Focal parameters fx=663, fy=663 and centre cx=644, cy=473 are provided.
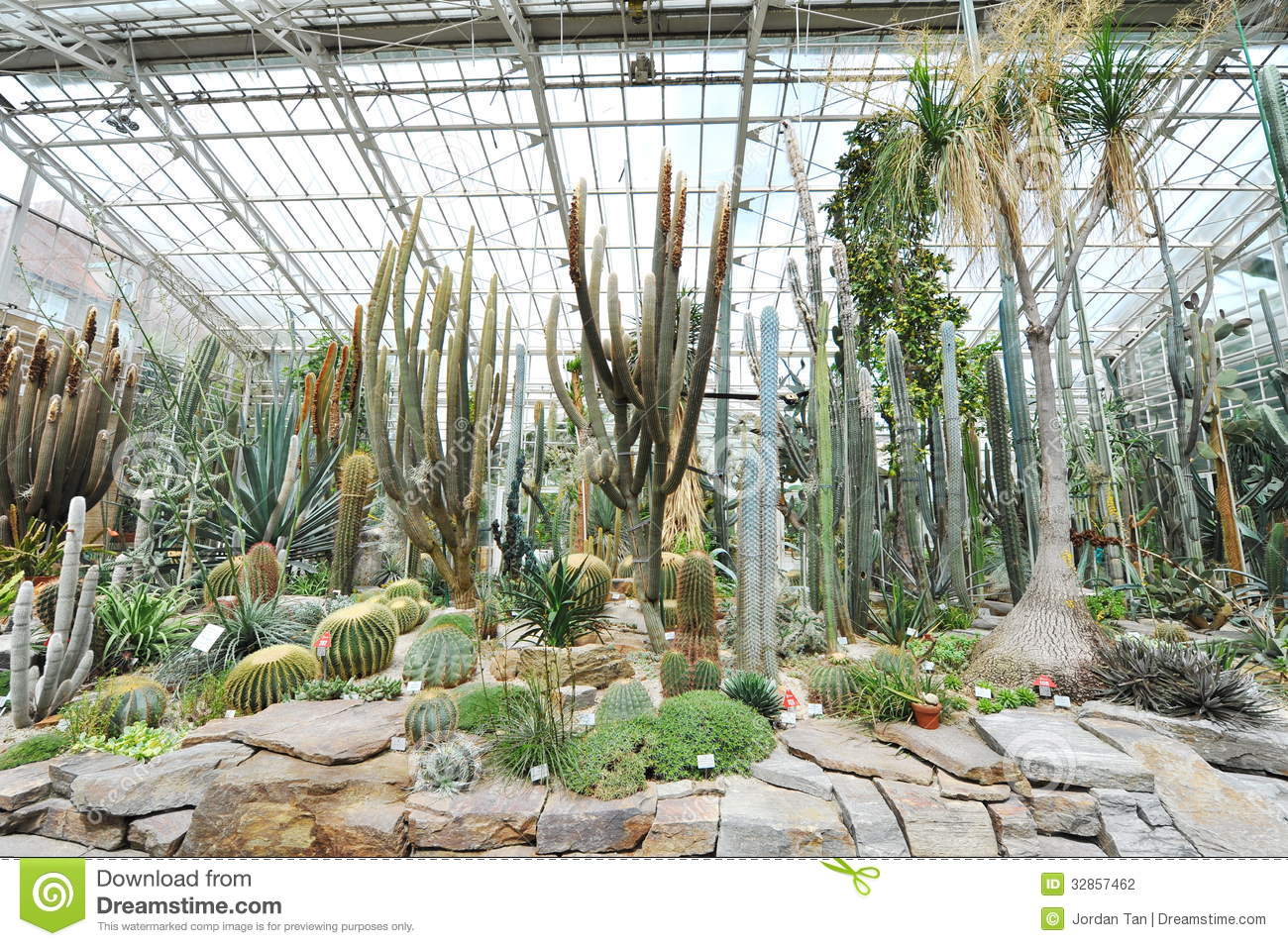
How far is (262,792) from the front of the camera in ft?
8.70

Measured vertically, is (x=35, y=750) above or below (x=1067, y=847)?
→ above

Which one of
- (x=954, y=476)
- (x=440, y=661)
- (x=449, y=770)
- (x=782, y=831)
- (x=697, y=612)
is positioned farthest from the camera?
(x=954, y=476)

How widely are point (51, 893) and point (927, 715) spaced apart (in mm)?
3444

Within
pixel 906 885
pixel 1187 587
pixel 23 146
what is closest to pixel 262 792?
pixel 906 885

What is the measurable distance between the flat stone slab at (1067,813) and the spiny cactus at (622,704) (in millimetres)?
1700

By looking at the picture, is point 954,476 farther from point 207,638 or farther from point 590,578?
point 207,638

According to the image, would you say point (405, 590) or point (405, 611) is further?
point (405, 590)

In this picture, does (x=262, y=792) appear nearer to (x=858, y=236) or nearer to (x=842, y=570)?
(x=842, y=570)

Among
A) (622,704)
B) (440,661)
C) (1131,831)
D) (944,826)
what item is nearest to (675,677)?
(622,704)

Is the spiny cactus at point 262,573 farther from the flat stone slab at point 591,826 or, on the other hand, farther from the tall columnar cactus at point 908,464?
the tall columnar cactus at point 908,464

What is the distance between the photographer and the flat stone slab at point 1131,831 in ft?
8.53

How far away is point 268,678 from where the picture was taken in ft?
11.8

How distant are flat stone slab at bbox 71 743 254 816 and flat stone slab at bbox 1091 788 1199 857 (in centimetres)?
365

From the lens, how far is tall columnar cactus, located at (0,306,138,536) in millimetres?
5488
